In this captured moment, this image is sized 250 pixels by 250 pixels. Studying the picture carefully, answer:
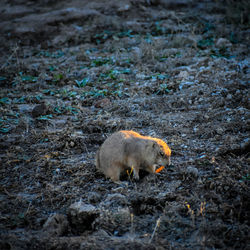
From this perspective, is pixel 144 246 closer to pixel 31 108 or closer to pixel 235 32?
pixel 31 108

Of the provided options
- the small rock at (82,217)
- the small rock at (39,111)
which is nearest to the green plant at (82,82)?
the small rock at (39,111)

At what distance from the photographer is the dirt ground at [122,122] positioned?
2.84 meters

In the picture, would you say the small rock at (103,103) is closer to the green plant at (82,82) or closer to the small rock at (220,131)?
the green plant at (82,82)

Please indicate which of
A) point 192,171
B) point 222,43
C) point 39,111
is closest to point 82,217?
point 192,171

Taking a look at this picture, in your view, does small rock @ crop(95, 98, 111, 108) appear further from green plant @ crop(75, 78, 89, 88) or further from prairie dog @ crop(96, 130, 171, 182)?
prairie dog @ crop(96, 130, 171, 182)

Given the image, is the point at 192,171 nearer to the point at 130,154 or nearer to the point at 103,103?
the point at 130,154

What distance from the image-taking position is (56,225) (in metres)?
2.84

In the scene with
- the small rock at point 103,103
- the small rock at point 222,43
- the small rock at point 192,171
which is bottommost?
the small rock at point 192,171

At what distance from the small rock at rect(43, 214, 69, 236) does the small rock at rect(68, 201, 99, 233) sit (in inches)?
3.5

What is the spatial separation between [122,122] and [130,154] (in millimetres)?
1672

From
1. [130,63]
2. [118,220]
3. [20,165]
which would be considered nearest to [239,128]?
[118,220]

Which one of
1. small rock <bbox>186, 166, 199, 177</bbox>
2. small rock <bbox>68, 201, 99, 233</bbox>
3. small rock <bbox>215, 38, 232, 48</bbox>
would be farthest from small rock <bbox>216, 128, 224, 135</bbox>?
small rock <bbox>215, 38, 232, 48</bbox>

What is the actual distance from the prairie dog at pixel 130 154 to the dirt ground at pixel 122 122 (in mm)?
199

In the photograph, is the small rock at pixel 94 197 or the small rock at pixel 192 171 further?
the small rock at pixel 192 171
